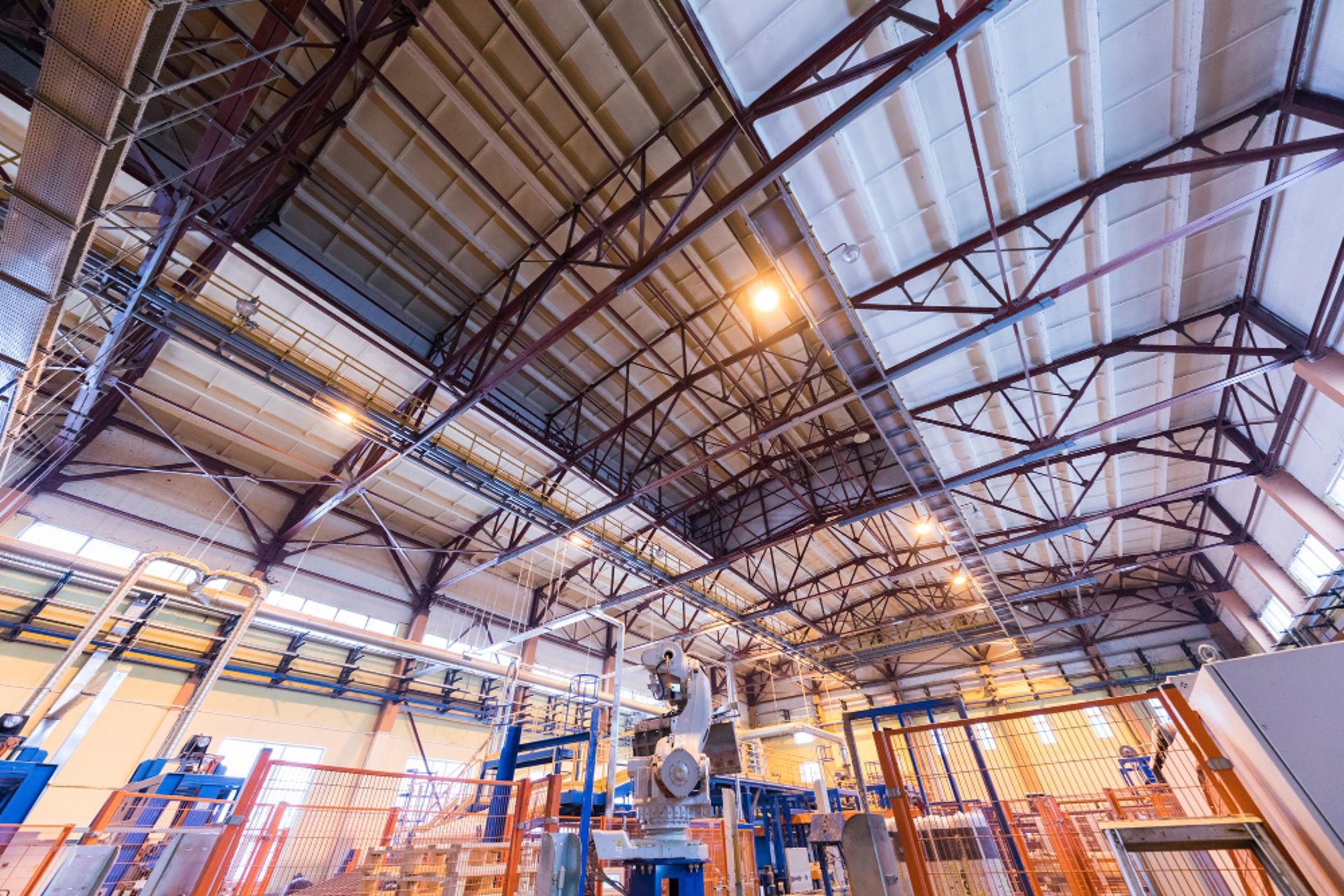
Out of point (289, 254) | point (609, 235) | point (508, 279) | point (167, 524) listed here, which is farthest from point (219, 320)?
point (167, 524)

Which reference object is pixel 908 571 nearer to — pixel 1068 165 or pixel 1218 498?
pixel 1218 498

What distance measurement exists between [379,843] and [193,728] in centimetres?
813

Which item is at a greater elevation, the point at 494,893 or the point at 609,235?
the point at 609,235

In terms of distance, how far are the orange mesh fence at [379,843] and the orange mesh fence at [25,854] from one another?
75.8 inches

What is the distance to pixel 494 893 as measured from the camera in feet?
27.4

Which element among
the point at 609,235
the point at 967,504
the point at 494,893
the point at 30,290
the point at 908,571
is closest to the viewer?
the point at 30,290

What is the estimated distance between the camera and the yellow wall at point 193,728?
1053 centimetres

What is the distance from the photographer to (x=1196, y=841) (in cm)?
343

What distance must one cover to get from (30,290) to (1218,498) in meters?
25.1

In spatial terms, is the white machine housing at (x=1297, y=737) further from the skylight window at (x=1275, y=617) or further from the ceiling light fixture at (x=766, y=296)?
the skylight window at (x=1275, y=617)

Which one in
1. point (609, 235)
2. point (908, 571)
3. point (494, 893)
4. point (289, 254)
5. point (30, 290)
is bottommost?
point (494, 893)

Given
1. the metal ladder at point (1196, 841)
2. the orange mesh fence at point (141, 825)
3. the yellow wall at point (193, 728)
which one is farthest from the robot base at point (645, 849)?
the yellow wall at point (193, 728)

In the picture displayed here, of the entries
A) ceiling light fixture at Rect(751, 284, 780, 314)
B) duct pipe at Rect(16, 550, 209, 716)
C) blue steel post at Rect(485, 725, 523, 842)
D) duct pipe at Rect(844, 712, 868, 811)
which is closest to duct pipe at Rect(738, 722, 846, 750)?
duct pipe at Rect(844, 712, 868, 811)

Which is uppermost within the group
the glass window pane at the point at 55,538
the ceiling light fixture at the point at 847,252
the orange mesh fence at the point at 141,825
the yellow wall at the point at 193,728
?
the ceiling light fixture at the point at 847,252
